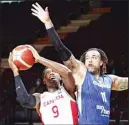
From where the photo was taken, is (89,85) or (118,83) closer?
(89,85)

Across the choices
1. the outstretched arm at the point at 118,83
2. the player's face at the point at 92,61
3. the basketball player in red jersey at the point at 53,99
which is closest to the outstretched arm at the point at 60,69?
the basketball player in red jersey at the point at 53,99

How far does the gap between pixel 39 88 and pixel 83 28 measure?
2.25 m

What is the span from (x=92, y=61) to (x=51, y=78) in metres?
0.33

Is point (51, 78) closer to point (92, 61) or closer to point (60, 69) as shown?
point (60, 69)

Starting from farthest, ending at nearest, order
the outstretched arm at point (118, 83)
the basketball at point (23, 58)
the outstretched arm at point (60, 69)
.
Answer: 1. the outstretched arm at point (118, 83)
2. the basketball at point (23, 58)
3. the outstretched arm at point (60, 69)

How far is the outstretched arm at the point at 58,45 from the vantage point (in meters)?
3.16

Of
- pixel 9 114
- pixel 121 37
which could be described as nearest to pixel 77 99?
pixel 9 114

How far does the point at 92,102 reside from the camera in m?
3.27

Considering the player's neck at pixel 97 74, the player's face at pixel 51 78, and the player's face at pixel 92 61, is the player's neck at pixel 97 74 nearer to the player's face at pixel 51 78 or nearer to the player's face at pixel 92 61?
the player's face at pixel 92 61

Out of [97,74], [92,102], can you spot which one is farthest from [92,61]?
[92,102]

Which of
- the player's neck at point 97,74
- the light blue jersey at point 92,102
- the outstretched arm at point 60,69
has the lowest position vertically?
the light blue jersey at point 92,102

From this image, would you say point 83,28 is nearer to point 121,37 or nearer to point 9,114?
point 121,37

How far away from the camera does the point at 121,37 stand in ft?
24.9

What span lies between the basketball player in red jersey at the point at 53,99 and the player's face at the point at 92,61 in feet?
0.69
